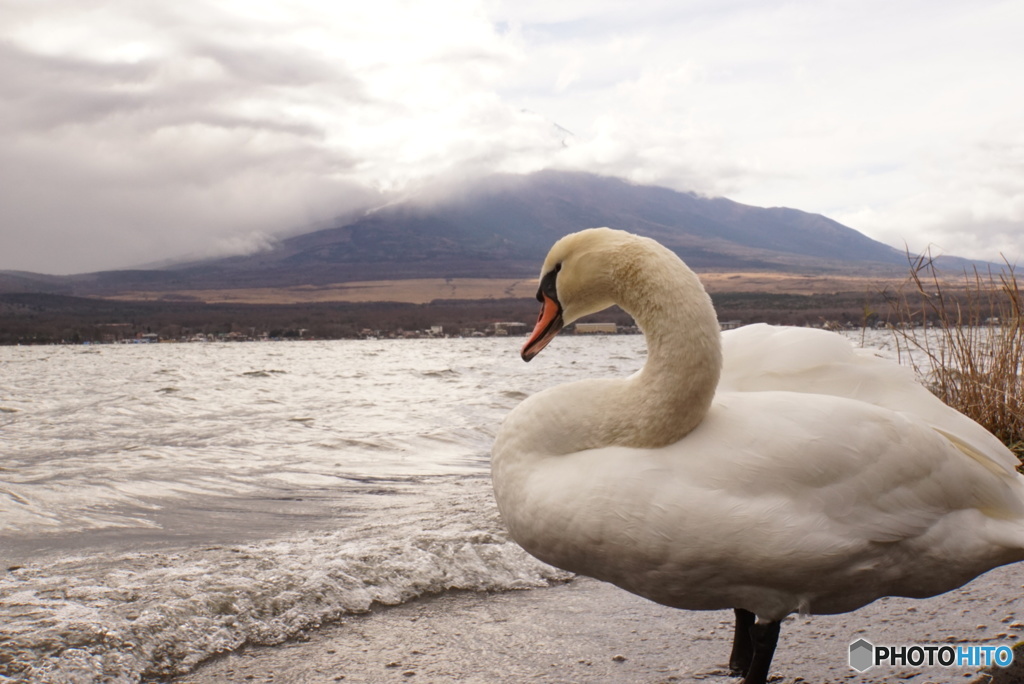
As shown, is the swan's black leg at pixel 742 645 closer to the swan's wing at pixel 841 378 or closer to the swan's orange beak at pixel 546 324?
the swan's wing at pixel 841 378

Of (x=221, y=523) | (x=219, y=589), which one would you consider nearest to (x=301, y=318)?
(x=221, y=523)

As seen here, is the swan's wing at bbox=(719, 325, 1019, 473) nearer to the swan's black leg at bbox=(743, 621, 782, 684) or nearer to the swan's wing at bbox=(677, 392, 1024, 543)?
the swan's wing at bbox=(677, 392, 1024, 543)

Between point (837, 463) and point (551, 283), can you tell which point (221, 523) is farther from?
point (837, 463)

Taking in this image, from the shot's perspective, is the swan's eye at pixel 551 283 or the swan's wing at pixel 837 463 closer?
the swan's wing at pixel 837 463

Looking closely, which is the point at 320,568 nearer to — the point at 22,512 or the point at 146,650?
the point at 146,650

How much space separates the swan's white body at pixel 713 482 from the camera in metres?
3.01

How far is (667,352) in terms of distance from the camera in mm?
3191

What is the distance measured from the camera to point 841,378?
3.88 metres

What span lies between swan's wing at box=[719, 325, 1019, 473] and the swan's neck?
2.66 ft

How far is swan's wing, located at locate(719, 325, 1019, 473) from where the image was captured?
3660 millimetres

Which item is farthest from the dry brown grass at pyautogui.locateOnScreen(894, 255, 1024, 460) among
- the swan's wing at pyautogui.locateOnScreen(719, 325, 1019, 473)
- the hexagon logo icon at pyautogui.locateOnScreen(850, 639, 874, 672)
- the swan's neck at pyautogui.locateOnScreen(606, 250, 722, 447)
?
the swan's neck at pyautogui.locateOnScreen(606, 250, 722, 447)

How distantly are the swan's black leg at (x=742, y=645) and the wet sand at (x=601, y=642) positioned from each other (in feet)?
0.28
